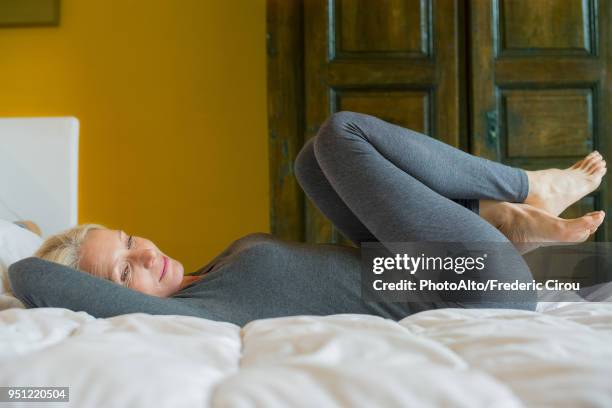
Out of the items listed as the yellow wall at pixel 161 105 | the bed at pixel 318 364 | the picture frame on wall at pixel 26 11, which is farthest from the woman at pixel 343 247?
the picture frame on wall at pixel 26 11

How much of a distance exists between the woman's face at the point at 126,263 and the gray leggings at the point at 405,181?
0.40 m

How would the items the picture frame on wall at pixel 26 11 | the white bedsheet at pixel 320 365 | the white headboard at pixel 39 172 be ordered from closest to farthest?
the white bedsheet at pixel 320 365
the white headboard at pixel 39 172
the picture frame on wall at pixel 26 11

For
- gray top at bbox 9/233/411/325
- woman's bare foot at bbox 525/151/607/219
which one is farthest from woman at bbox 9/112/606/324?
woman's bare foot at bbox 525/151/607/219

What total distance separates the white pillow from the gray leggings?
29.4 inches

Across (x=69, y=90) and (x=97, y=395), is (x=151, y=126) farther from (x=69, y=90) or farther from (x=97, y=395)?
(x=97, y=395)

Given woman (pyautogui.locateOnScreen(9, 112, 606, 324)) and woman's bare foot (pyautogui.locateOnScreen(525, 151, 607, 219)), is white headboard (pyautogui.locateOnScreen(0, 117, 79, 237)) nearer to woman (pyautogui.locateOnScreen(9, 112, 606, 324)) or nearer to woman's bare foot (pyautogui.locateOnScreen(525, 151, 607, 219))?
woman (pyautogui.locateOnScreen(9, 112, 606, 324))

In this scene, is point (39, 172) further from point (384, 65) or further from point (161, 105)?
point (384, 65)

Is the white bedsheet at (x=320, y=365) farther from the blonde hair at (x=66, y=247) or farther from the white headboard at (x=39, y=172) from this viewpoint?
the white headboard at (x=39, y=172)

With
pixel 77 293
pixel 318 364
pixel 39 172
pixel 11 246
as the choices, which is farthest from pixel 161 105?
pixel 318 364

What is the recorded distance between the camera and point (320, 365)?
0.65m

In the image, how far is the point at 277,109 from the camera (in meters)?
2.78

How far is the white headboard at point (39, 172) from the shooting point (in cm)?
271

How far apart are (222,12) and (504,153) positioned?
4.88 ft

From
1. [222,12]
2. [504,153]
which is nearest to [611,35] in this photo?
[504,153]
